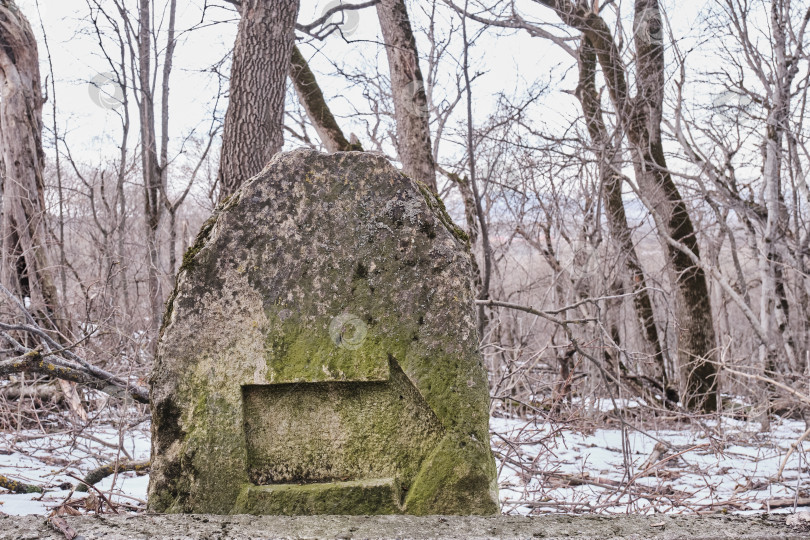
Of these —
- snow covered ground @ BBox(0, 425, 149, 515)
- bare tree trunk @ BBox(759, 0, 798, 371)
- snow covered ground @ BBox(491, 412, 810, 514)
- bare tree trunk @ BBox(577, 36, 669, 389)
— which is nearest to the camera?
snow covered ground @ BBox(0, 425, 149, 515)

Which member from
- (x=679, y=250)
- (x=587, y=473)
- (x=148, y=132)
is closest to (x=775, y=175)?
(x=679, y=250)

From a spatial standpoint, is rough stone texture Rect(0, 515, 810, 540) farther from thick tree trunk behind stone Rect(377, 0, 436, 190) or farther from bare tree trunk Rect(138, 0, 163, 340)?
bare tree trunk Rect(138, 0, 163, 340)

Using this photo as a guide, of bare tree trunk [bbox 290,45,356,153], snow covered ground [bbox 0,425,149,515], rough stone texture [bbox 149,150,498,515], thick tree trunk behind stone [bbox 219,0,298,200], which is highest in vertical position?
bare tree trunk [bbox 290,45,356,153]

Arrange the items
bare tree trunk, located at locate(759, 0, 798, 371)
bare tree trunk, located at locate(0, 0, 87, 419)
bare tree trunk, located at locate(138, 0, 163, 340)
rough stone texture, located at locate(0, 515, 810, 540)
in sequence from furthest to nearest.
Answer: bare tree trunk, located at locate(138, 0, 163, 340) → bare tree trunk, located at locate(0, 0, 87, 419) → bare tree trunk, located at locate(759, 0, 798, 371) → rough stone texture, located at locate(0, 515, 810, 540)

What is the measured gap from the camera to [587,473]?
163 inches

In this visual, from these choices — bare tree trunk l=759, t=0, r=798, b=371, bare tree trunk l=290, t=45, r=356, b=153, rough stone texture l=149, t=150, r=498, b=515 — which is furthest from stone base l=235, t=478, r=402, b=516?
bare tree trunk l=290, t=45, r=356, b=153

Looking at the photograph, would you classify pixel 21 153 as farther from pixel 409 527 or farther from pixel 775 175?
pixel 775 175

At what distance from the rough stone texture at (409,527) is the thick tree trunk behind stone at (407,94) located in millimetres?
4471

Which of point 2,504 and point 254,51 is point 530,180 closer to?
point 254,51

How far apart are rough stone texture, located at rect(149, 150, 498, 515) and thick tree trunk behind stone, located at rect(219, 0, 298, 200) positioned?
2.92 meters

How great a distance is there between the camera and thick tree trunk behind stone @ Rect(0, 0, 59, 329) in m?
6.80

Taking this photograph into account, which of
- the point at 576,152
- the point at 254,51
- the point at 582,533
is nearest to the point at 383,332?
the point at 582,533

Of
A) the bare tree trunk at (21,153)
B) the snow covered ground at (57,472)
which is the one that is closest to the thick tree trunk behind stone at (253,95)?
the snow covered ground at (57,472)

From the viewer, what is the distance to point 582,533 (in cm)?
181
